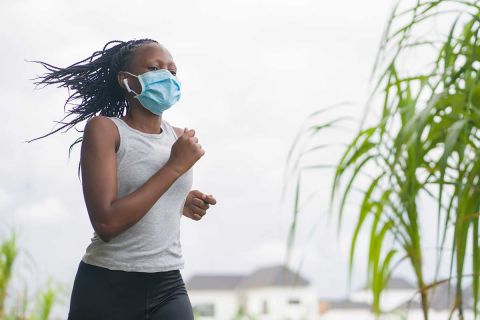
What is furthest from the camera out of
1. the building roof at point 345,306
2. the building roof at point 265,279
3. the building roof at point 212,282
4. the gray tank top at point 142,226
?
the building roof at point 212,282

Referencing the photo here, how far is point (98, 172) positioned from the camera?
5.32ft

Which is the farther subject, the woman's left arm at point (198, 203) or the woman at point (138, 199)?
the woman's left arm at point (198, 203)

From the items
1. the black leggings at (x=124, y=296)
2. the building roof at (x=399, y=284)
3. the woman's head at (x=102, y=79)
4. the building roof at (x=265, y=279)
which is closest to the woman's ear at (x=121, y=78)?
the woman's head at (x=102, y=79)

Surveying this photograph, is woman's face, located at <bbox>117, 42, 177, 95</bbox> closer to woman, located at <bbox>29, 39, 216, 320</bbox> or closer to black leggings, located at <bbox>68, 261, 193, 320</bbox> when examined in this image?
woman, located at <bbox>29, 39, 216, 320</bbox>

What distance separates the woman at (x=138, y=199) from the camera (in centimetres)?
161

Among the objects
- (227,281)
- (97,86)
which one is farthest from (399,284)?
A: (97,86)

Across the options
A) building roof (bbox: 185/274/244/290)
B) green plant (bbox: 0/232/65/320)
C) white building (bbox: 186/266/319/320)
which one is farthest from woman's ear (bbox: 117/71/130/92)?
building roof (bbox: 185/274/244/290)

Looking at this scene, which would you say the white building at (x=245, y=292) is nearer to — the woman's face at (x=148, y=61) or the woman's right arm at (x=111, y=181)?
the woman's face at (x=148, y=61)

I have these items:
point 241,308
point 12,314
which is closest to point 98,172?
point 12,314

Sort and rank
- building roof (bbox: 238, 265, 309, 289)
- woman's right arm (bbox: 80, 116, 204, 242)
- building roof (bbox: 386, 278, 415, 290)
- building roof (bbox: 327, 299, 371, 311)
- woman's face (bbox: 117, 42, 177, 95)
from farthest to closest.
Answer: building roof (bbox: 386, 278, 415, 290)
building roof (bbox: 327, 299, 371, 311)
building roof (bbox: 238, 265, 309, 289)
woman's face (bbox: 117, 42, 177, 95)
woman's right arm (bbox: 80, 116, 204, 242)

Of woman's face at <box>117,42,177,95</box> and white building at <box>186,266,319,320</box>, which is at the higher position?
woman's face at <box>117,42,177,95</box>

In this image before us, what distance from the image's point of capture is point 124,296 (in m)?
1.70

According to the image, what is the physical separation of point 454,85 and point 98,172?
3.29 ft

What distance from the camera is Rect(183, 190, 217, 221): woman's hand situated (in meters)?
1.86
